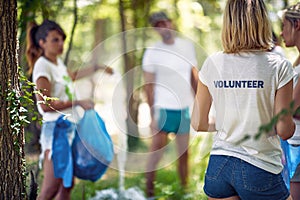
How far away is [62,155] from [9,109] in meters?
1.76

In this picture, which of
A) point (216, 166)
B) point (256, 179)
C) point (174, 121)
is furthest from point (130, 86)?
point (256, 179)

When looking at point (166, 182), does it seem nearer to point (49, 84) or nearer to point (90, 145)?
point (90, 145)

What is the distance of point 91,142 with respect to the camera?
16.0 feet

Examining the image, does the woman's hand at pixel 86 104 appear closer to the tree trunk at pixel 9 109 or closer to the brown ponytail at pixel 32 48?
the brown ponytail at pixel 32 48

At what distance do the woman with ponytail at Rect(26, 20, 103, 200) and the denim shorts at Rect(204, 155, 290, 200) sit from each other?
2005mm

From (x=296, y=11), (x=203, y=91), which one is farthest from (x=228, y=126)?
(x=296, y=11)

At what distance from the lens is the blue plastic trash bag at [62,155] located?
4.73m

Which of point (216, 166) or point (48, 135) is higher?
point (216, 166)

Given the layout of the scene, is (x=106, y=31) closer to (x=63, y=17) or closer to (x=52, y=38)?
(x=63, y=17)

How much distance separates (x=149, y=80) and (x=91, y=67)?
0.75 metres

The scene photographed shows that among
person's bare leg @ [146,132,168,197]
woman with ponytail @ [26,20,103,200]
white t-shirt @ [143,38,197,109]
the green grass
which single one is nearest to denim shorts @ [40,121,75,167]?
woman with ponytail @ [26,20,103,200]

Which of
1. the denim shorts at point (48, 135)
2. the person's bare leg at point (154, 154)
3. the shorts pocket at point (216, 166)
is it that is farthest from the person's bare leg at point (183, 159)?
the shorts pocket at point (216, 166)

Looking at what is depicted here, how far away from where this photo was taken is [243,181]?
9.23 feet

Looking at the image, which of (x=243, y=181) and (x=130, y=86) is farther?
(x=130, y=86)
